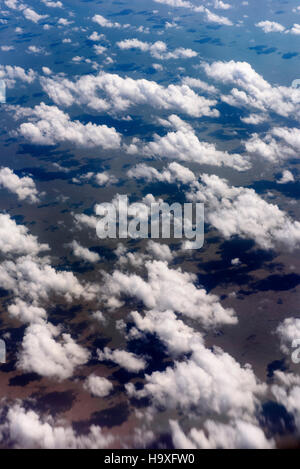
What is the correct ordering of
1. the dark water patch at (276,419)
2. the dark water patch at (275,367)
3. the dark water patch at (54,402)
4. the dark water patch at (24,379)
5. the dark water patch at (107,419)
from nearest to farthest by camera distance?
the dark water patch at (276,419), the dark water patch at (107,419), the dark water patch at (54,402), the dark water patch at (24,379), the dark water patch at (275,367)

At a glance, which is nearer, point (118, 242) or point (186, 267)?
point (186, 267)

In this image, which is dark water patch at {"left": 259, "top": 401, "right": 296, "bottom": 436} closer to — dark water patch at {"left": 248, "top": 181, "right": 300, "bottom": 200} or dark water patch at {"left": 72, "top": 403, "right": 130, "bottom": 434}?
dark water patch at {"left": 72, "top": 403, "right": 130, "bottom": 434}

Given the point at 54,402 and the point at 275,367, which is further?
the point at 275,367

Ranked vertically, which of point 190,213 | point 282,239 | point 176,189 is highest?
point 176,189

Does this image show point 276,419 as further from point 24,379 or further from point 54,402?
point 24,379

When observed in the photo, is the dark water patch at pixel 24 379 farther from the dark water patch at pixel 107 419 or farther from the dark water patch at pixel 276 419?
the dark water patch at pixel 276 419

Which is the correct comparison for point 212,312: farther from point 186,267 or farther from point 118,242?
point 118,242

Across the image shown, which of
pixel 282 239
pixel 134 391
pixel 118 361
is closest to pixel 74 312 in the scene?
pixel 118 361

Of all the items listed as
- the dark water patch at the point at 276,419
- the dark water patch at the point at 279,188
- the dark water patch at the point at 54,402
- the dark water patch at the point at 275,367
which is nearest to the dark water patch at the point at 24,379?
the dark water patch at the point at 54,402

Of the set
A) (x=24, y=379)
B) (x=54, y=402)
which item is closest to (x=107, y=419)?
(x=54, y=402)

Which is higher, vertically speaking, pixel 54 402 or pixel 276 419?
pixel 54 402

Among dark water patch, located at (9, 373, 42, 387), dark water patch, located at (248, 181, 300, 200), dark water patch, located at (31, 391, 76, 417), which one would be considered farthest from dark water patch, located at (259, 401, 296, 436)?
dark water patch, located at (248, 181, 300, 200)
